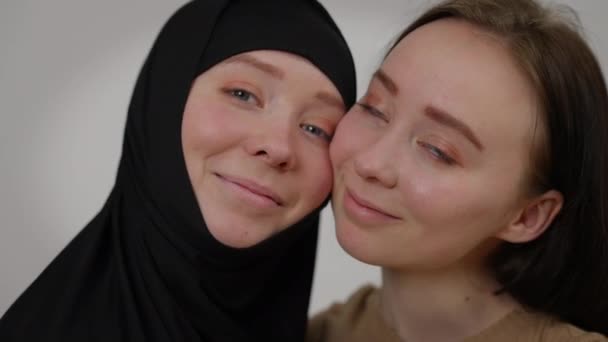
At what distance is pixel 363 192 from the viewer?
154 centimetres

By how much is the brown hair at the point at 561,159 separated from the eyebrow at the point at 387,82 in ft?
0.52

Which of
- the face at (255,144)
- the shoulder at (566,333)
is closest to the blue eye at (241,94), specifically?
the face at (255,144)

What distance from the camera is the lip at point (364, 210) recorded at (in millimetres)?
1530

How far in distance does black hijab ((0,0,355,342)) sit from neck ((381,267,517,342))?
11.9 inches

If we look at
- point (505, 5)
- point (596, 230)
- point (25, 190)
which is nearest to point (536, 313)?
point (596, 230)

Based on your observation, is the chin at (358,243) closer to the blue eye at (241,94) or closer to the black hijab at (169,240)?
the black hijab at (169,240)

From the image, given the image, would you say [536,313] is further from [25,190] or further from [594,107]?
[25,190]

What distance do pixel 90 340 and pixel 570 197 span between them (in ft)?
3.46

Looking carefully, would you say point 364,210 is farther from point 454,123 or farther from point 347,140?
point 454,123

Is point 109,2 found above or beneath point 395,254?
above

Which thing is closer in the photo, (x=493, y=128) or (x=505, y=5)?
(x=493, y=128)

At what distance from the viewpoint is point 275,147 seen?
4.84 feet

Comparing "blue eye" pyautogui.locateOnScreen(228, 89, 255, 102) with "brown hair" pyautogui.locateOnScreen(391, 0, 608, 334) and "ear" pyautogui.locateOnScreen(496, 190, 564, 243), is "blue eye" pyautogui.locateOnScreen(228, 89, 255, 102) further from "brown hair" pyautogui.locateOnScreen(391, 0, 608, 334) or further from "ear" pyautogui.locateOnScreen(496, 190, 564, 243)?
"ear" pyautogui.locateOnScreen(496, 190, 564, 243)

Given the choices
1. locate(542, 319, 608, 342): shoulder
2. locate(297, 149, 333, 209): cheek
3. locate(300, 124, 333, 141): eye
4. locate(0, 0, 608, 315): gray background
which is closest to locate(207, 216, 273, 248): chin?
locate(297, 149, 333, 209): cheek
